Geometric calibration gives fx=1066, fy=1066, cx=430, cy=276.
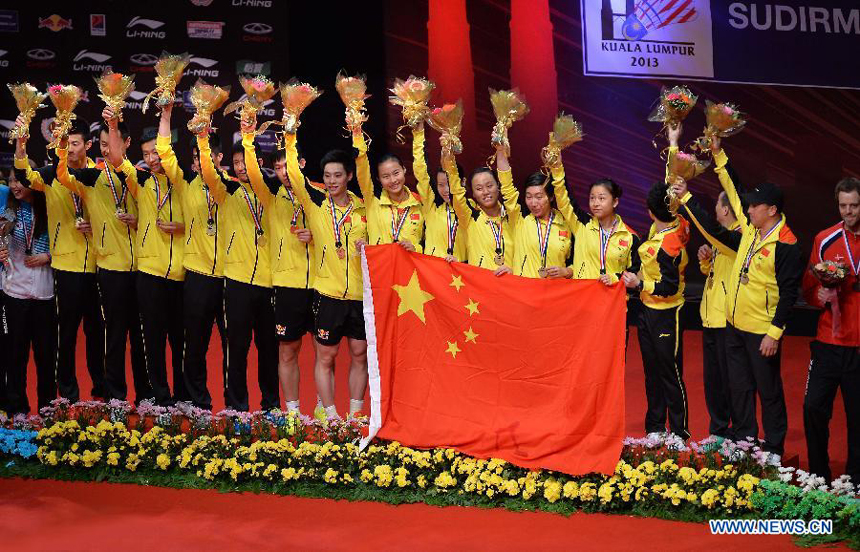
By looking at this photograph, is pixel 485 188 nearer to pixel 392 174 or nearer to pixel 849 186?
pixel 392 174

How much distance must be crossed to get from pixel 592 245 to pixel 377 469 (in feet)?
5.57

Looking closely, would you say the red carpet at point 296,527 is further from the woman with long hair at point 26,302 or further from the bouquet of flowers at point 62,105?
the bouquet of flowers at point 62,105

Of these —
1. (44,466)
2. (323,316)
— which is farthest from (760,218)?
(44,466)

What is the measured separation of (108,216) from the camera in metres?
6.62

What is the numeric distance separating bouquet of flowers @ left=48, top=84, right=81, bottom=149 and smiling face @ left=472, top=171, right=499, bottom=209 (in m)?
2.43

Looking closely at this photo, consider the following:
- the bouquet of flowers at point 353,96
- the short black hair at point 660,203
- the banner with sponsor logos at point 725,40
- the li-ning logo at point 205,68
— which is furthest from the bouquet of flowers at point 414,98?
the li-ning logo at point 205,68

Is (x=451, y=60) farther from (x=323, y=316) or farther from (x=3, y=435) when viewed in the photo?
(x=3, y=435)

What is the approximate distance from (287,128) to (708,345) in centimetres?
268

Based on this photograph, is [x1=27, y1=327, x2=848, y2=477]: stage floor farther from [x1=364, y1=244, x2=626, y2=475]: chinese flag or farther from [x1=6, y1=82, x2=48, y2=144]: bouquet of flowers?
[x1=6, y1=82, x2=48, y2=144]: bouquet of flowers

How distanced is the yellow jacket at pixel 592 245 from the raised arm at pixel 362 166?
106 cm

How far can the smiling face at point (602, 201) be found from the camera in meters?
5.78

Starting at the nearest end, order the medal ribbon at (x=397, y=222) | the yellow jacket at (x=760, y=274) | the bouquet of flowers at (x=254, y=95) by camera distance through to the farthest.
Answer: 1. the yellow jacket at (x=760, y=274)
2. the bouquet of flowers at (x=254, y=95)
3. the medal ribbon at (x=397, y=222)

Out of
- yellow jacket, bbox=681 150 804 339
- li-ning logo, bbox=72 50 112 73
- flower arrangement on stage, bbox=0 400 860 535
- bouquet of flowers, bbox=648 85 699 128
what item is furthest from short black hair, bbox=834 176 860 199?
li-ning logo, bbox=72 50 112 73

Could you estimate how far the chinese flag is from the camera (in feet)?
17.8
